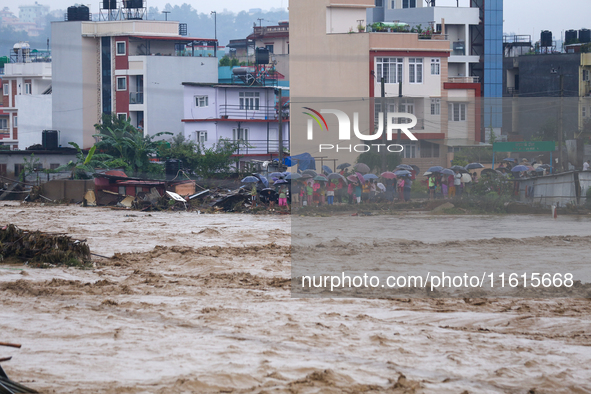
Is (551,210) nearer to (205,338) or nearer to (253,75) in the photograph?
(205,338)

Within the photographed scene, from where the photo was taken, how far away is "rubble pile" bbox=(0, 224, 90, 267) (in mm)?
14844

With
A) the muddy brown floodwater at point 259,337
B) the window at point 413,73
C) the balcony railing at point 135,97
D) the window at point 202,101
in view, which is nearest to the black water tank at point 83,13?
the balcony railing at point 135,97

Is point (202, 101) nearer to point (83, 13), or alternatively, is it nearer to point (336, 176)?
point (83, 13)

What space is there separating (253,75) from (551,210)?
3186cm

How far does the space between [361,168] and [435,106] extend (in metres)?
12.6

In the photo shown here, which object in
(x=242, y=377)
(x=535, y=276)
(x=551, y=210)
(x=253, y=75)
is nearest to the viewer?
(x=242, y=377)

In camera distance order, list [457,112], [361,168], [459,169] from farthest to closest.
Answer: [457,112] < [459,169] < [361,168]

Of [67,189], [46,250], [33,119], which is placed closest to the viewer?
[46,250]

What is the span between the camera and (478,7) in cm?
6394

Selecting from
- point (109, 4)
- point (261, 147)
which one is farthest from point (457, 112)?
point (109, 4)

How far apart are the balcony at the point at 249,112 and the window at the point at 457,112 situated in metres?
19.4

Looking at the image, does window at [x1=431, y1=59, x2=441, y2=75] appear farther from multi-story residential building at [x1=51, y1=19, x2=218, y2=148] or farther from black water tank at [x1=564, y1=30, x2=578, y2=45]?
black water tank at [x1=564, y1=30, x2=578, y2=45]

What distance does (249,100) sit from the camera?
165 feet

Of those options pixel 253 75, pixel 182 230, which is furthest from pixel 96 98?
pixel 182 230
